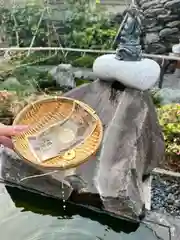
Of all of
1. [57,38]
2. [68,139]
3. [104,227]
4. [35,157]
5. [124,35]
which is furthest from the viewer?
[57,38]

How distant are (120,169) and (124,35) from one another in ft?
3.14

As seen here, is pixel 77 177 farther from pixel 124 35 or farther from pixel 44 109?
pixel 124 35

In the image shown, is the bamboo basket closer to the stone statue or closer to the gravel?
the stone statue

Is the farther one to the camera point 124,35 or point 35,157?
point 124,35

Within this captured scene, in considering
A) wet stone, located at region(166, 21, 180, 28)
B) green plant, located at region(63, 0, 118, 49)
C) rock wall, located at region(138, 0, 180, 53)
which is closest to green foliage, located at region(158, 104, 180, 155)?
green plant, located at region(63, 0, 118, 49)

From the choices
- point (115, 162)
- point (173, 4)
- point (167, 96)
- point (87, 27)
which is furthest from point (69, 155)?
point (173, 4)

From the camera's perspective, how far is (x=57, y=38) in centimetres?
733

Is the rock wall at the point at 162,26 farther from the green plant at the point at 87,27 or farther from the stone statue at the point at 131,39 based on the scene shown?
the stone statue at the point at 131,39

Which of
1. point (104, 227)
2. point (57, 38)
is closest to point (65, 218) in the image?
point (104, 227)

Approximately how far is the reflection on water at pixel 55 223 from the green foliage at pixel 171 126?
3.59ft

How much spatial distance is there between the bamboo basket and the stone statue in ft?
2.16

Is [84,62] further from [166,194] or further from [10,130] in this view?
[10,130]

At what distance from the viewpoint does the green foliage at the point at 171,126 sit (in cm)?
384

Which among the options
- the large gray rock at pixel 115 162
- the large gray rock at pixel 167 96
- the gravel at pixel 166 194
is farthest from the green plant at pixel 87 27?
the large gray rock at pixel 115 162
